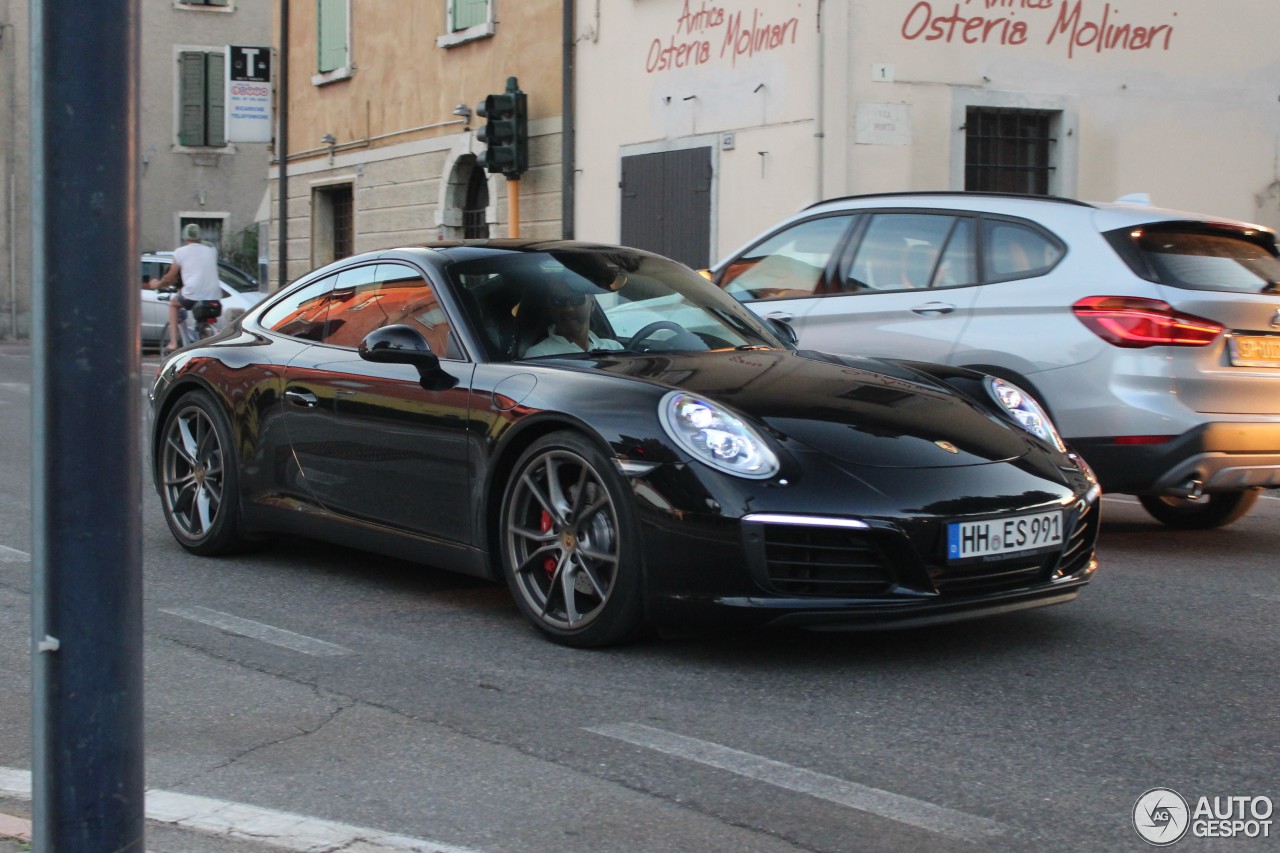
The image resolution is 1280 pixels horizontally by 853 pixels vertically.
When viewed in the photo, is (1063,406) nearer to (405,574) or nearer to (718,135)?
(405,574)

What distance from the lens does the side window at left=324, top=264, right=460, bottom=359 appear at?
6035 millimetres

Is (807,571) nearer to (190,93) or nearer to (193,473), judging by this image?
(193,473)

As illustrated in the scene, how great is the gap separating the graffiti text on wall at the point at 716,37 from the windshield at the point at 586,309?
10244mm

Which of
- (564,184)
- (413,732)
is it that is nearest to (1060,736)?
(413,732)

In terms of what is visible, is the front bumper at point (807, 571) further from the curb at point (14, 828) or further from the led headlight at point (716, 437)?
the curb at point (14, 828)

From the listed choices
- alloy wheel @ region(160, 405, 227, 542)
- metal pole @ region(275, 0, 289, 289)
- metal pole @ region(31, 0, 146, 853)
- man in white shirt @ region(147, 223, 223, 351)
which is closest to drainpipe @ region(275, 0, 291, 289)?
metal pole @ region(275, 0, 289, 289)

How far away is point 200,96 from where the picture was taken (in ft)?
114

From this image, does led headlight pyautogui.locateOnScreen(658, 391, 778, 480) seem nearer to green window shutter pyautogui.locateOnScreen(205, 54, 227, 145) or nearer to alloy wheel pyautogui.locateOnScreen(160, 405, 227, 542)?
alloy wheel pyautogui.locateOnScreen(160, 405, 227, 542)

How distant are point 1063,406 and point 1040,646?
7.23 feet

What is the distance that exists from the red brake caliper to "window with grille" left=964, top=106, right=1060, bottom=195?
458 inches

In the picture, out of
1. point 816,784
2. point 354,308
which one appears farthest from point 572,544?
point 354,308

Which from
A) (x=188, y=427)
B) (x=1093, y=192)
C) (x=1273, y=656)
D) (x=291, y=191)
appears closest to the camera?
(x=1273, y=656)

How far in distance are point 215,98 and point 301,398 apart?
30097mm

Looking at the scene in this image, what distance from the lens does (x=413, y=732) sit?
429cm
